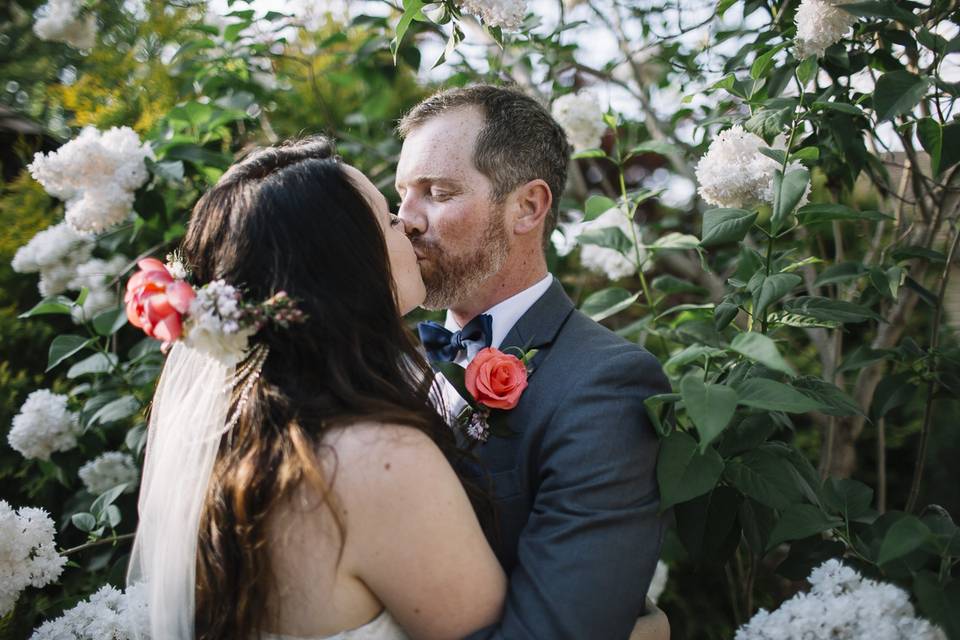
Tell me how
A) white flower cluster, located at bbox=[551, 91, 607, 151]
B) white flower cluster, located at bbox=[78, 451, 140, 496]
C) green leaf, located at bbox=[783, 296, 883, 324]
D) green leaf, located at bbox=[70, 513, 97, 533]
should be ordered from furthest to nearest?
white flower cluster, located at bbox=[551, 91, 607, 151] → white flower cluster, located at bbox=[78, 451, 140, 496] → green leaf, located at bbox=[70, 513, 97, 533] → green leaf, located at bbox=[783, 296, 883, 324]

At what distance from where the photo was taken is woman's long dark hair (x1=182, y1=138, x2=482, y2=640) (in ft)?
4.39

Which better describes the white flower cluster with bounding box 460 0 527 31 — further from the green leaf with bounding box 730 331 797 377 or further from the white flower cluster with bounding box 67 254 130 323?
the white flower cluster with bounding box 67 254 130 323

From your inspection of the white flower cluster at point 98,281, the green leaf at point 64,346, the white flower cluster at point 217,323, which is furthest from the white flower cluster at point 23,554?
the white flower cluster at point 98,281

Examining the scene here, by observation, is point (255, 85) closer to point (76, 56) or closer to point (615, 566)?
point (76, 56)

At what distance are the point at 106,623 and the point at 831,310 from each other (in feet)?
5.42

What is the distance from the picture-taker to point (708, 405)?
4.19 ft

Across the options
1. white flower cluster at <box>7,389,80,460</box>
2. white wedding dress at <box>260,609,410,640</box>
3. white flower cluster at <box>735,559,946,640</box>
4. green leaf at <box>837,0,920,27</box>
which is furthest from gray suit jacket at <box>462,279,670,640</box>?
white flower cluster at <box>7,389,80,460</box>

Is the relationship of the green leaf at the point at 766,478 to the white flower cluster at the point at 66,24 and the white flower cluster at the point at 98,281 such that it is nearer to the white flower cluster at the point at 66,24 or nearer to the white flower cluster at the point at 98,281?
the white flower cluster at the point at 98,281

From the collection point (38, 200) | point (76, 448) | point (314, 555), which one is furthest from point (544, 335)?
point (38, 200)

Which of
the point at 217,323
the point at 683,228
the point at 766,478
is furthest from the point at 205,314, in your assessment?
the point at 683,228

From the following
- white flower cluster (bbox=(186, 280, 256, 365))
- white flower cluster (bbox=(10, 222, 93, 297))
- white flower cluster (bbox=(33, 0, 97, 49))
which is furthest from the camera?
white flower cluster (bbox=(33, 0, 97, 49))

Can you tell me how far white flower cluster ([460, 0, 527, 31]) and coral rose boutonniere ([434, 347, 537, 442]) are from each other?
0.82 meters

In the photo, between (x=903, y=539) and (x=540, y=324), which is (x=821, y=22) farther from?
(x=903, y=539)

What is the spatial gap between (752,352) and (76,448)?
2.11 m
